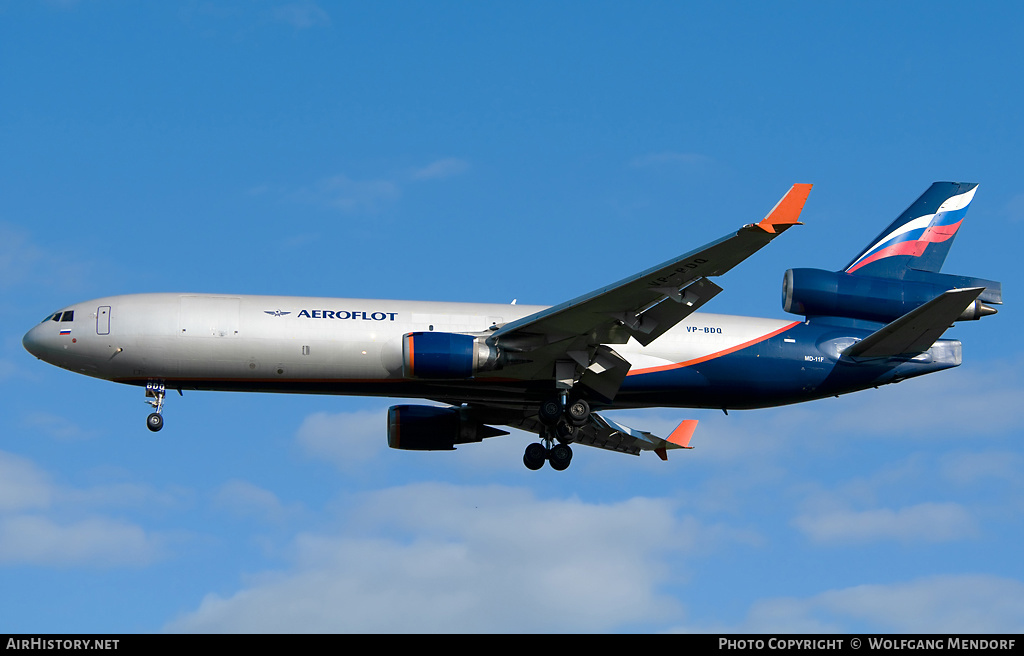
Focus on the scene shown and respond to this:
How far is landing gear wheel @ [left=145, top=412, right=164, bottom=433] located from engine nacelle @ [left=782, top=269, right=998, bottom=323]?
1847cm

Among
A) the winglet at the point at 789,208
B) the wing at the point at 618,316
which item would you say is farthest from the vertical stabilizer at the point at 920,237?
the winglet at the point at 789,208

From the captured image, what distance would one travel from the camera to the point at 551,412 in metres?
35.4

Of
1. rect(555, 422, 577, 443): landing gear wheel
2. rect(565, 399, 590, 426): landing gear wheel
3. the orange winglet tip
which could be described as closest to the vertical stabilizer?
the orange winglet tip

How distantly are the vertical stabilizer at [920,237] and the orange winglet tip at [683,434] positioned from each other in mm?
7294

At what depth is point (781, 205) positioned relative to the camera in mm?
26969

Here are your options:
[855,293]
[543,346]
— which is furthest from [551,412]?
[855,293]

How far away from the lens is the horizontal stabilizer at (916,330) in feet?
109

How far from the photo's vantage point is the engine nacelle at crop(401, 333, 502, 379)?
107 ft

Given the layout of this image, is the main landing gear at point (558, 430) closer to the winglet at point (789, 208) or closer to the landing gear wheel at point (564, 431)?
the landing gear wheel at point (564, 431)

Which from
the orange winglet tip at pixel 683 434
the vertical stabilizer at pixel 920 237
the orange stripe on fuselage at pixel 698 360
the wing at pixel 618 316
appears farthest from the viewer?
the orange winglet tip at pixel 683 434

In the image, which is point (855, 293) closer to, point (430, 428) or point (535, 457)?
point (535, 457)

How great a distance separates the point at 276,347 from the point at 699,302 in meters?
11.8
